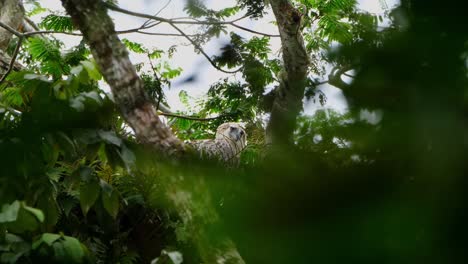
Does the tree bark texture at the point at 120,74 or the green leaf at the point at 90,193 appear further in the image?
the green leaf at the point at 90,193

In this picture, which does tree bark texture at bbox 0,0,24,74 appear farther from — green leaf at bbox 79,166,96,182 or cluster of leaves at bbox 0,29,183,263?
green leaf at bbox 79,166,96,182

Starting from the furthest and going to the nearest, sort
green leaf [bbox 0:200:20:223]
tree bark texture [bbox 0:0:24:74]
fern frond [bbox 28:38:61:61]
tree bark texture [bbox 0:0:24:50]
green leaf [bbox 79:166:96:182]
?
tree bark texture [bbox 0:0:24:50], tree bark texture [bbox 0:0:24:74], fern frond [bbox 28:38:61:61], green leaf [bbox 79:166:96:182], green leaf [bbox 0:200:20:223]

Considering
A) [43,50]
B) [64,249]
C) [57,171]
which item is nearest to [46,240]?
[64,249]

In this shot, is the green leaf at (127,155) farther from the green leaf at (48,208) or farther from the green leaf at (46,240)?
the green leaf at (48,208)

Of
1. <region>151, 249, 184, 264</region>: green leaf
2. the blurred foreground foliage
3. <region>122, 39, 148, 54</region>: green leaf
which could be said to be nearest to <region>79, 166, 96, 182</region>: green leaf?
<region>151, 249, 184, 264</region>: green leaf

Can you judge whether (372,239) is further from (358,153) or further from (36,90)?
(36,90)

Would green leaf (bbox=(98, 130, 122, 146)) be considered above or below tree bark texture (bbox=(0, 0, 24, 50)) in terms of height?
below

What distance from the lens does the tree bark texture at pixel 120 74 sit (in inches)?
64.0

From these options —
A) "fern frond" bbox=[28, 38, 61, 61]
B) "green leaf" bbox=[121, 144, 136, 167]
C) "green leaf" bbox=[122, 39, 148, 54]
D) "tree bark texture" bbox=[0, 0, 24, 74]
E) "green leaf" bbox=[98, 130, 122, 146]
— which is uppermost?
"tree bark texture" bbox=[0, 0, 24, 74]

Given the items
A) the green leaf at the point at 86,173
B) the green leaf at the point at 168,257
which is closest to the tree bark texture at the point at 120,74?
the green leaf at the point at 168,257

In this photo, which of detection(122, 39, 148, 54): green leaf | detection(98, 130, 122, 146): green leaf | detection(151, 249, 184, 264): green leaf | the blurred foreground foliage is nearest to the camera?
the blurred foreground foliage

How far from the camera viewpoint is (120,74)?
1.68 m

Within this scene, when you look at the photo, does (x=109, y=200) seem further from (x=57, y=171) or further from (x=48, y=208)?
(x=57, y=171)

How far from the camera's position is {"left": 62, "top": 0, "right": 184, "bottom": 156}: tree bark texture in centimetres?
163
